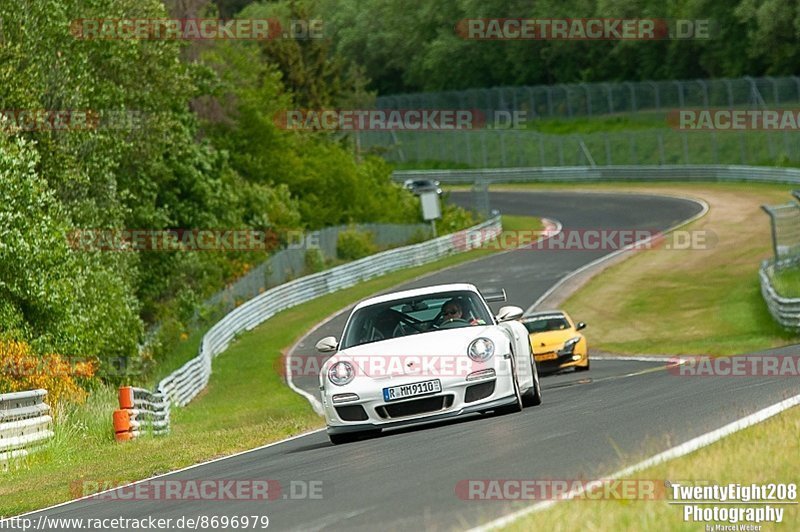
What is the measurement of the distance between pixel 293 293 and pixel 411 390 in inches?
1522

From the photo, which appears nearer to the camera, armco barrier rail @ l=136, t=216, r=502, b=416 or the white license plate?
the white license plate

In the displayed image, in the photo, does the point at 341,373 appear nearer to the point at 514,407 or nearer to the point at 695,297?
the point at 514,407

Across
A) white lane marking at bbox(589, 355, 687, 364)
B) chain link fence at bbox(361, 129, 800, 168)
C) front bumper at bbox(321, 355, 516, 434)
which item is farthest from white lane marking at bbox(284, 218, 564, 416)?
chain link fence at bbox(361, 129, 800, 168)

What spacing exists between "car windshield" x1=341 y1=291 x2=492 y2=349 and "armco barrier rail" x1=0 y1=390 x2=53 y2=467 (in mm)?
5578

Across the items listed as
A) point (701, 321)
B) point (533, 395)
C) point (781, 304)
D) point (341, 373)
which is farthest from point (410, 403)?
point (701, 321)

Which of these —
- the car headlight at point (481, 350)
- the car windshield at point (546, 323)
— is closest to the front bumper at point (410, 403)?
the car headlight at point (481, 350)

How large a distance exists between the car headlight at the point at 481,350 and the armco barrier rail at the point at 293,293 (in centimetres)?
1219

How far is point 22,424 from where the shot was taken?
18250 mm

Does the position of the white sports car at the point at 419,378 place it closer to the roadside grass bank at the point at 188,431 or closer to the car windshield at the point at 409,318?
the car windshield at the point at 409,318

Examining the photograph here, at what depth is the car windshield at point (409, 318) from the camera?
Answer: 14188 mm

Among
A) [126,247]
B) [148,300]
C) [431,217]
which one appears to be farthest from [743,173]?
[126,247]

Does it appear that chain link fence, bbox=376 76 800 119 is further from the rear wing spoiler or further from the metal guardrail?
the rear wing spoiler

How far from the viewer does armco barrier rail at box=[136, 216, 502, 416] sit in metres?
31.7

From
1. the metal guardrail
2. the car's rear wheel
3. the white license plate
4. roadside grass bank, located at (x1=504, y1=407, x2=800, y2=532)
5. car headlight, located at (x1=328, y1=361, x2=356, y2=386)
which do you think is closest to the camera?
roadside grass bank, located at (x1=504, y1=407, x2=800, y2=532)
